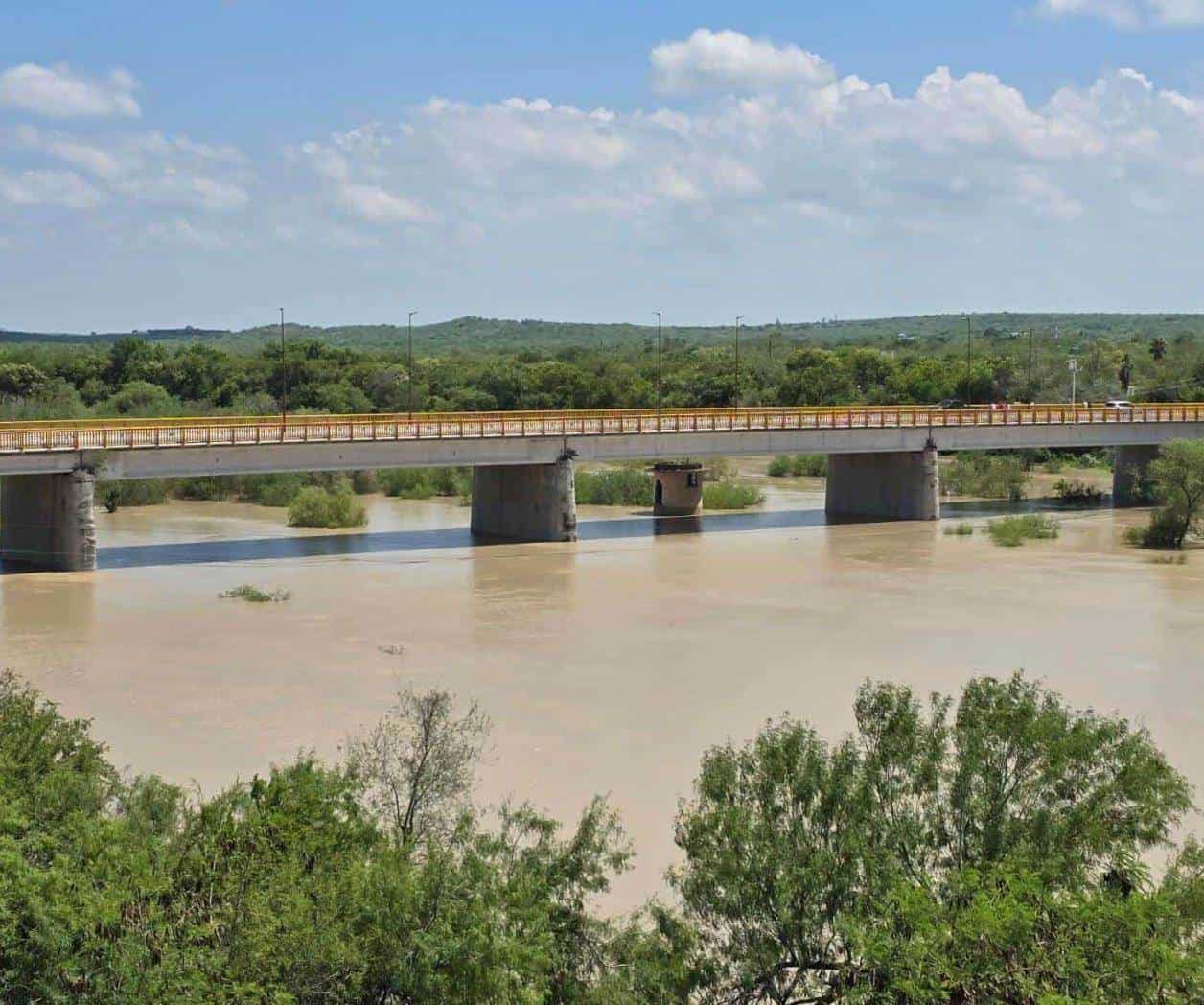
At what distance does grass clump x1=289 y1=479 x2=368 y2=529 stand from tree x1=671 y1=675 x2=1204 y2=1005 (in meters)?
43.1

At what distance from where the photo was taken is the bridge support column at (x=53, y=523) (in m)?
43.3

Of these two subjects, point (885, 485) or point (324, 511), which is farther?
point (885, 485)

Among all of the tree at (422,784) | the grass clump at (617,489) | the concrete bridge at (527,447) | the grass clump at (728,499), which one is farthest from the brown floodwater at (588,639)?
the grass clump at (617,489)

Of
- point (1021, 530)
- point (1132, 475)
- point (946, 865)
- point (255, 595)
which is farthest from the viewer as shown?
point (1132, 475)

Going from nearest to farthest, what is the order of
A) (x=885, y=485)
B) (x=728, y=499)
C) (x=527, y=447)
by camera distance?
(x=527, y=447) → (x=885, y=485) → (x=728, y=499)

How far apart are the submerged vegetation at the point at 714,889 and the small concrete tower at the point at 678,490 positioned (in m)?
46.4

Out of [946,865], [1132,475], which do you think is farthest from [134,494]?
[946,865]

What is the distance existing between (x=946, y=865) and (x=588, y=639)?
2149cm

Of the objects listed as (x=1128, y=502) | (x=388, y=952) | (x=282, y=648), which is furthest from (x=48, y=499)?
(x=1128, y=502)

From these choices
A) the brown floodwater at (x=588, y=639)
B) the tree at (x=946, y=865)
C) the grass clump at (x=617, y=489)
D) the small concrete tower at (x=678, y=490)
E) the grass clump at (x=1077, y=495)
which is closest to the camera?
the tree at (x=946, y=865)

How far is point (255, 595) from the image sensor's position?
1543 inches

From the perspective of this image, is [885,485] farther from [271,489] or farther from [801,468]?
[271,489]

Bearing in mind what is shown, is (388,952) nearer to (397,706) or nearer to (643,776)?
(643,776)

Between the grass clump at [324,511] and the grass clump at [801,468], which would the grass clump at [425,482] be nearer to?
the grass clump at [324,511]
